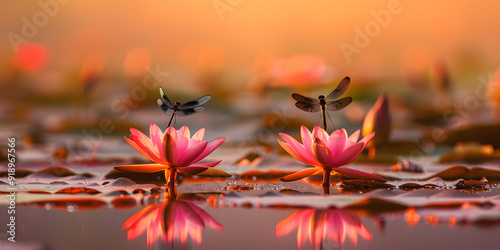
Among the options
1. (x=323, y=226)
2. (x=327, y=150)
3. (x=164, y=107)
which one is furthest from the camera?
(x=164, y=107)

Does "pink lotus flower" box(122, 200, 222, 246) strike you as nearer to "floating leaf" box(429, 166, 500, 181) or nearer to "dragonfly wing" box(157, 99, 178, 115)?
"dragonfly wing" box(157, 99, 178, 115)

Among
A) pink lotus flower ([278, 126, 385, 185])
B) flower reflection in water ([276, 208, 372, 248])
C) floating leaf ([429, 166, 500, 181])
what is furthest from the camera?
floating leaf ([429, 166, 500, 181])

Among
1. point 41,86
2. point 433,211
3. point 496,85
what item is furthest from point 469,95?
point 41,86

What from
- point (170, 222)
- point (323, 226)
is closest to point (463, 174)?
point (323, 226)

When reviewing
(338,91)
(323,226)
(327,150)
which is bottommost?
(323,226)

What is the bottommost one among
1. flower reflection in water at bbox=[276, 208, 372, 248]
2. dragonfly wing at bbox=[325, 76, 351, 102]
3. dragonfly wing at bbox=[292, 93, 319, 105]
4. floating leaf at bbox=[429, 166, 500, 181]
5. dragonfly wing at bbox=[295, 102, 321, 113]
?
flower reflection in water at bbox=[276, 208, 372, 248]

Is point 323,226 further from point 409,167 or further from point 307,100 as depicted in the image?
point 409,167

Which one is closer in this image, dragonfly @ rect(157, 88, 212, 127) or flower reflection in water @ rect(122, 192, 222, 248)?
flower reflection in water @ rect(122, 192, 222, 248)

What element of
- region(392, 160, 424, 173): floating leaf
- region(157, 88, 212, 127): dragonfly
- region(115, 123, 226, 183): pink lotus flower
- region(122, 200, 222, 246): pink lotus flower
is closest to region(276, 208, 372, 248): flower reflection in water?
region(122, 200, 222, 246): pink lotus flower
